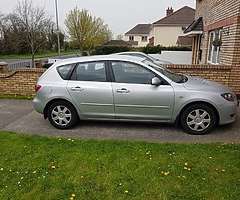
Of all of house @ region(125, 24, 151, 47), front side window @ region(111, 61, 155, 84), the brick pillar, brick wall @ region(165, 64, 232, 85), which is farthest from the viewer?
house @ region(125, 24, 151, 47)

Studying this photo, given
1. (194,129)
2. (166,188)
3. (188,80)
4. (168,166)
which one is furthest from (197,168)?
(188,80)

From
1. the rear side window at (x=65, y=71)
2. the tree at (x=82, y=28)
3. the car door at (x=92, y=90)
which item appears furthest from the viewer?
the tree at (x=82, y=28)

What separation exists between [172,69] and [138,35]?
65.8 meters

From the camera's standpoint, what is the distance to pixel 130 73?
5.10 meters

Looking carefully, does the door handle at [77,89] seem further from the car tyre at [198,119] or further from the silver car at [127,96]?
the car tyre at [198,119]

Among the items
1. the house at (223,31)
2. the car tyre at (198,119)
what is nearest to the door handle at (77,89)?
the car tyre at (198,119)

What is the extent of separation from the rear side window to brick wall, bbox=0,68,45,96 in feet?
10.4

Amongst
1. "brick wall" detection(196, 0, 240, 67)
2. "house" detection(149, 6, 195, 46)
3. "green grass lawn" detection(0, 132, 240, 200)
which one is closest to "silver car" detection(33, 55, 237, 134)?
"green grass lawn" detection(0, 132, 240, 200)

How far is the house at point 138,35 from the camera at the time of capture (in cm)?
6969

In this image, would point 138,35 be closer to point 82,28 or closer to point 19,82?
point 82,28

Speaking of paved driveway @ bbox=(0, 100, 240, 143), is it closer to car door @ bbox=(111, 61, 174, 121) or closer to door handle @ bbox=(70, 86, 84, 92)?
car door @ bbox=(111, 61, 174, 121)

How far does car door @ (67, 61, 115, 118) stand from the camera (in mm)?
5129

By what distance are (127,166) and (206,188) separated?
1141mm

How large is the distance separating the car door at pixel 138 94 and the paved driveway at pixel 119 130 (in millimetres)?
323
